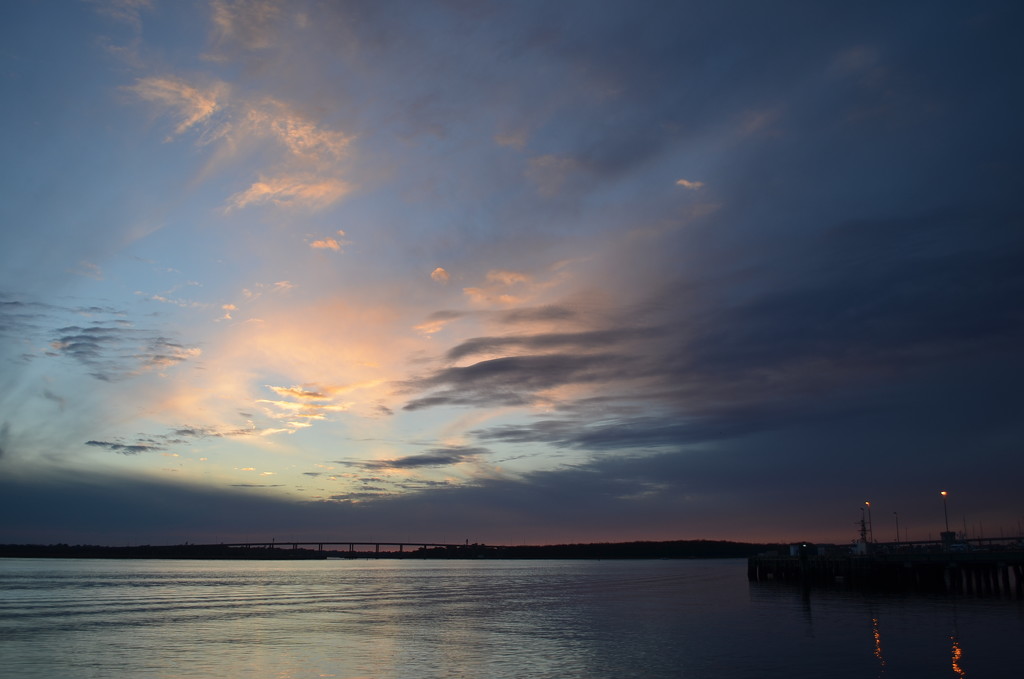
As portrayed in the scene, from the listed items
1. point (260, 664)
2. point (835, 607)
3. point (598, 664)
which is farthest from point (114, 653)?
point (835, 607)

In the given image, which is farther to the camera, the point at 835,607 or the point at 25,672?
the point at 835,607

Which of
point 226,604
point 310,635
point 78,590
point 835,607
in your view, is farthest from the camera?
point 78,590

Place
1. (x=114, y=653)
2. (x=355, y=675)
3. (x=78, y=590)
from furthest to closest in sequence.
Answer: (x=78, y=590), (x=114, y=653), (x=355, y=675)

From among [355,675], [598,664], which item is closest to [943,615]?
[598,664]

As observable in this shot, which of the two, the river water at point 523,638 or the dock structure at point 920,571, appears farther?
the dock structure at point 920,571

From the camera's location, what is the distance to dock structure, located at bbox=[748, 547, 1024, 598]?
2793 inches

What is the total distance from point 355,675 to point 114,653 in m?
15.3

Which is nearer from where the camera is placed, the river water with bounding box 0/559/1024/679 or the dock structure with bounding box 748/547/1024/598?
the river water with bounding box 0/559/1024/679

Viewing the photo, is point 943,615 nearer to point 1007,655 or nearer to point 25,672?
point 1007,655

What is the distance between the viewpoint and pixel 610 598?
77.2m

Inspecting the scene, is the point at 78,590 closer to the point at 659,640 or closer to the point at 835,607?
the point at 659,640

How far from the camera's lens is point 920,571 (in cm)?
7925

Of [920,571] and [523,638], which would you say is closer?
[523,638]

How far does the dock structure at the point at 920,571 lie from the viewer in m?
70.9
